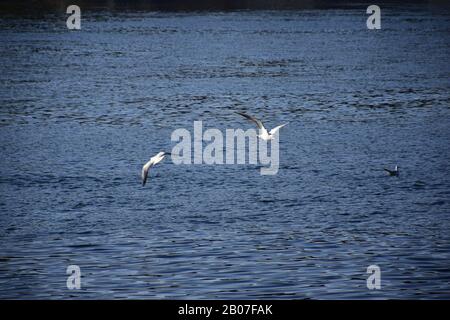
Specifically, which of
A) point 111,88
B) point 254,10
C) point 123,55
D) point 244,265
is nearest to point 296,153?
point 244,265

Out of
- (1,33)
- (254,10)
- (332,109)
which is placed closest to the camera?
(332,109)

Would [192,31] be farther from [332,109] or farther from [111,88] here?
[332,109]

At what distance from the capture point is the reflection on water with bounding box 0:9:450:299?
3228 centimetres

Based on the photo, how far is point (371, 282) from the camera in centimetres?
3136

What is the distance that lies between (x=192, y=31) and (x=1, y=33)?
24.6 meters

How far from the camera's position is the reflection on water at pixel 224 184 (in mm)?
32281

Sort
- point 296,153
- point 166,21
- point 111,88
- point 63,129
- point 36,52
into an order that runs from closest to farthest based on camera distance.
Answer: point 296,153, point 63,129, point 111,88, point 36,52, point 166,21

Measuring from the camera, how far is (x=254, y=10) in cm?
19075

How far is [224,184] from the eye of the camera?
44062 millimetres

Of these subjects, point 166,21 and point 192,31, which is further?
point 166,21
